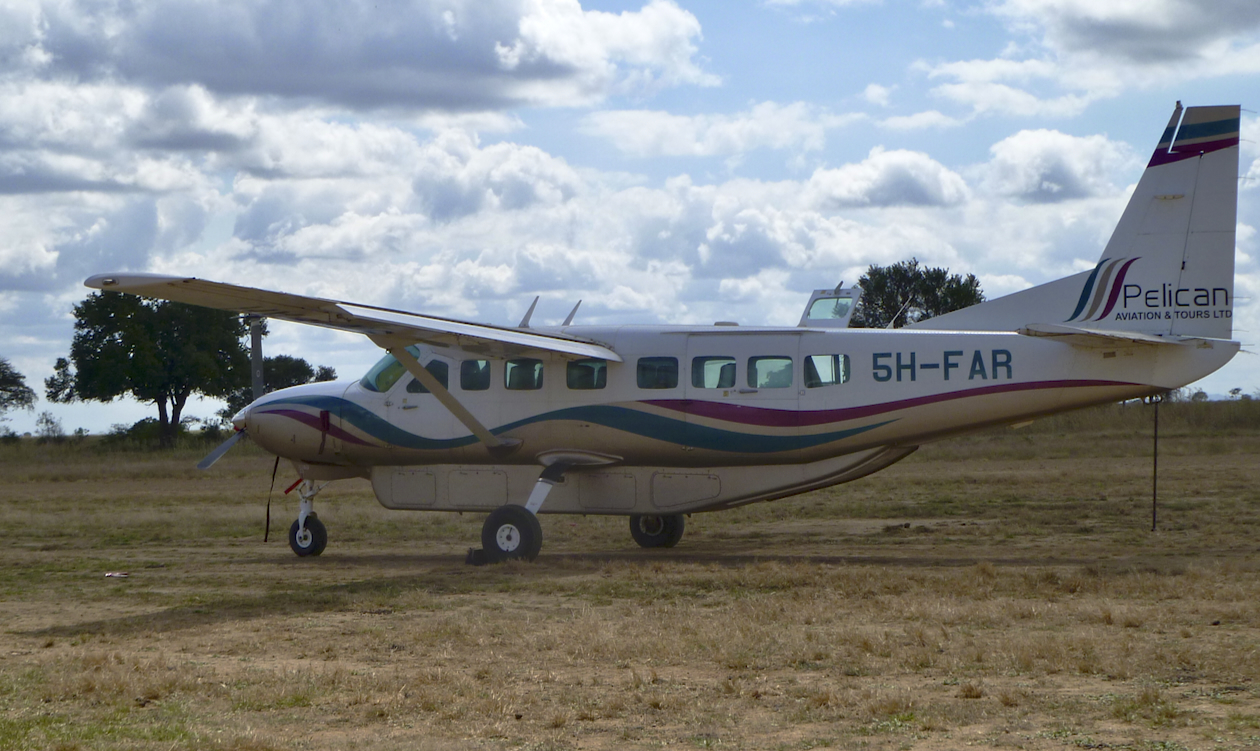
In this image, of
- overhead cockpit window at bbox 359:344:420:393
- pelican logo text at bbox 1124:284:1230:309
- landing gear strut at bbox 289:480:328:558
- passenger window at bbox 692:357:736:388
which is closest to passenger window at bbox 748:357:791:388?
passenger window at bbox 692:357:736:388

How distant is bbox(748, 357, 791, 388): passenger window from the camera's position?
15.1 m

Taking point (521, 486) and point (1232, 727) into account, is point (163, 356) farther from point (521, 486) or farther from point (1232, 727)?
point (1232, 727)

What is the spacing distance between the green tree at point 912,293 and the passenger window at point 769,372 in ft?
146

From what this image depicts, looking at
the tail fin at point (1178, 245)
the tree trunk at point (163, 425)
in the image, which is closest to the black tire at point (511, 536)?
the tail fin at point (1178, 245)

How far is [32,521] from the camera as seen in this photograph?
23141mm

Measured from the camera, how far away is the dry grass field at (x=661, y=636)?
6699 mm

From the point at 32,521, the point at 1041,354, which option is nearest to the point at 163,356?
the point at 32,521

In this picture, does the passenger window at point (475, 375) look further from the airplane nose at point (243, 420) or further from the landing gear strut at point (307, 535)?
the airplane nose at point (243, 420)

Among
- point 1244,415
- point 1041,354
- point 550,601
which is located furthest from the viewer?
point 1244,415

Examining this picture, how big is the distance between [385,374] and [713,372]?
488 centimetres

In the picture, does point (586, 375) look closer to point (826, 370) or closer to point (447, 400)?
point (447, 400)

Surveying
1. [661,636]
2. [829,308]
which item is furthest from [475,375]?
[661,636]

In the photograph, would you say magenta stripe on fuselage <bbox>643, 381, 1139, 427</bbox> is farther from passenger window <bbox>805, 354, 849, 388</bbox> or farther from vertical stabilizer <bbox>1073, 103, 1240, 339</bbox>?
vertical stabilizer <bbox>1073, 103, 1240, 339</bbox>

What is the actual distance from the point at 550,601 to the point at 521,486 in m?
4.37
